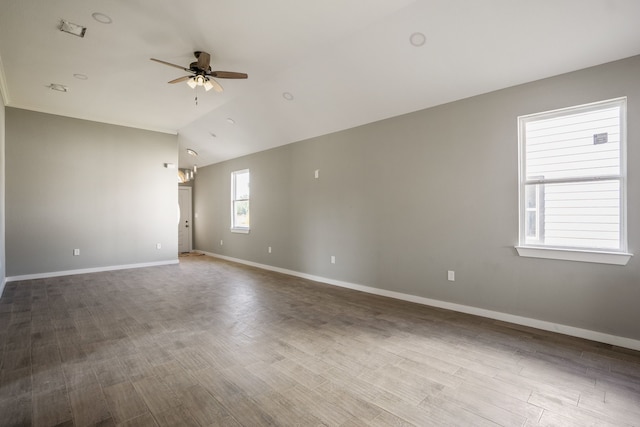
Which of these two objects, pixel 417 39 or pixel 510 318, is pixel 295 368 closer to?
pixel 510 318

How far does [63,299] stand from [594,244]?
22.0 ft

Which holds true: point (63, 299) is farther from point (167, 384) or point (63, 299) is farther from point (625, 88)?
point (625, 88)

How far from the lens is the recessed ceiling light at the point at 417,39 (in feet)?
10.2

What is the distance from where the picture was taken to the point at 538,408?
1917 mm

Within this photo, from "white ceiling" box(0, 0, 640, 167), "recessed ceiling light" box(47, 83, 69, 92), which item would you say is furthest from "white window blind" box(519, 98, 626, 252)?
"recessed ceiling light" box(47, 83, 69, 92)

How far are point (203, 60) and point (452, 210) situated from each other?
12.0ft

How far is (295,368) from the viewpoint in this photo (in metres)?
2.41

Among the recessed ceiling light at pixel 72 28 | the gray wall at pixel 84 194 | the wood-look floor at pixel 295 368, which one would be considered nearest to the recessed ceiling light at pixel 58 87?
the gray wall at pixel 84 194

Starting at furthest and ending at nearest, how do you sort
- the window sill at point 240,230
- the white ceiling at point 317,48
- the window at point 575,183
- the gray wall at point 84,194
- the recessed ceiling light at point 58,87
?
the window sill at point 240,230, the gray wall at point 84,194, the recessed ceiling light at point 58,87, the window at point 575,183, the white ceiling at point 317,48

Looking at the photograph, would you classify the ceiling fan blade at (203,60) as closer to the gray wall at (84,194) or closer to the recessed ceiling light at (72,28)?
the recessed ceiling light at (72,28)

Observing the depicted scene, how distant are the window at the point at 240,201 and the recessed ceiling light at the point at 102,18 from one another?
4.34m

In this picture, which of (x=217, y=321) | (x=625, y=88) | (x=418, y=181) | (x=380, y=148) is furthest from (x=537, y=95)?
(x=217, y=321)

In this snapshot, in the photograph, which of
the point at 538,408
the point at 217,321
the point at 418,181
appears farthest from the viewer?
the point at 418,181

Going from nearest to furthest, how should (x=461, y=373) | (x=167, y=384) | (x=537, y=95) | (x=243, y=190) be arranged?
(x=167, y=384), (x=461, y=373), (x=537, y=95), (x=243, y=190)
